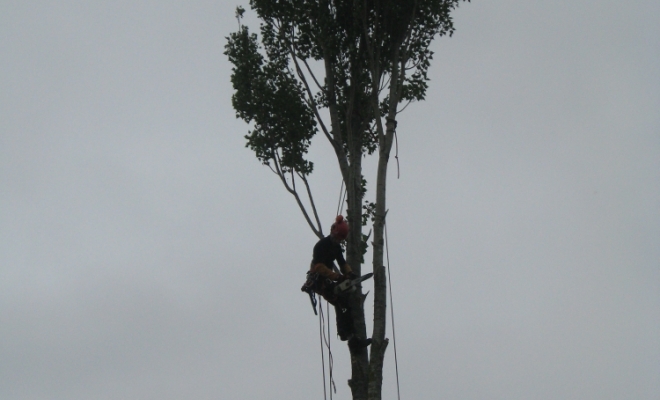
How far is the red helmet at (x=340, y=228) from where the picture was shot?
9849 millimetres

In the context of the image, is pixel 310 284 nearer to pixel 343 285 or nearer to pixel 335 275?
pixel 335 275

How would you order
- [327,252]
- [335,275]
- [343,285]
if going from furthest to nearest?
1. [327,252]
2. [335,275]
3. [343,285]

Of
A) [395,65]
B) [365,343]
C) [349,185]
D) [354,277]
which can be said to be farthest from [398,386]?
[395,65]

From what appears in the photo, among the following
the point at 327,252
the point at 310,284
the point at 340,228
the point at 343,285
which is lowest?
the point at 343,285

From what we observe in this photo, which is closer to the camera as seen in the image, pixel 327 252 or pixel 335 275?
pixel 335 275

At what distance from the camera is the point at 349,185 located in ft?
35.0

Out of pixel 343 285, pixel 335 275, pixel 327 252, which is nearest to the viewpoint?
pixel 343 285

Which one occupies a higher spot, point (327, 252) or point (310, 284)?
point (327, 252)

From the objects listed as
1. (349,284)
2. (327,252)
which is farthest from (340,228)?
(349,284)

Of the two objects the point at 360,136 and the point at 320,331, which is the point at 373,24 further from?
the point at 320,331

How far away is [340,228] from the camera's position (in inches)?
388

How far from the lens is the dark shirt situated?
9.95 meters

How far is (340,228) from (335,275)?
55cm

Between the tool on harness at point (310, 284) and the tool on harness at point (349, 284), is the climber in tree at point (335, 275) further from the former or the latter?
the tool on harness at point (349, 284)
